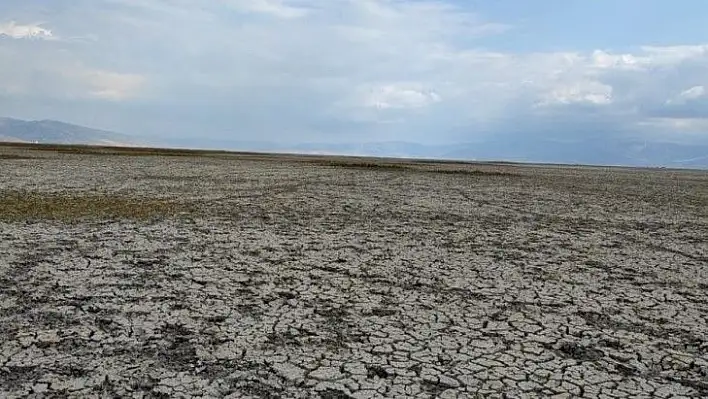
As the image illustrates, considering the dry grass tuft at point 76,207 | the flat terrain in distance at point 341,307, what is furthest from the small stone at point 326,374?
the dry grass tuft at point 76,207

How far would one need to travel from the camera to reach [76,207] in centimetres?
1266

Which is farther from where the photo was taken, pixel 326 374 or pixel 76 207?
pixel 76 207

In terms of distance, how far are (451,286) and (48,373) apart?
4293mm

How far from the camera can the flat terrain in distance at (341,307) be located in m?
4.13

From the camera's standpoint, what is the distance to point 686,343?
5074 mm

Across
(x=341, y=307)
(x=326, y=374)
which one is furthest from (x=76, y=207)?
(x=326, y=374)

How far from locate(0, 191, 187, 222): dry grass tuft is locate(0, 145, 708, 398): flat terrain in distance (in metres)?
0.12

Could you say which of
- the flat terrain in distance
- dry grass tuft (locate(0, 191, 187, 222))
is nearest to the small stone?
the flat terrain in distance

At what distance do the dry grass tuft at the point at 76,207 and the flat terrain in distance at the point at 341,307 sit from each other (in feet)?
0.39

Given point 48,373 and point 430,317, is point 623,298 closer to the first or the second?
point 430,317

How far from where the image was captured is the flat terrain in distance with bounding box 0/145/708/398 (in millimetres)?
4133

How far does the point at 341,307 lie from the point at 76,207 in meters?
9.11

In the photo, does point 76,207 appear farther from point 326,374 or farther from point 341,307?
point 326,374

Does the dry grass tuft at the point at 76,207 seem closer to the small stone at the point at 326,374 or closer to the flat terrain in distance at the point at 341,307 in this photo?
the flat terrain in distance at the point at 341,307
